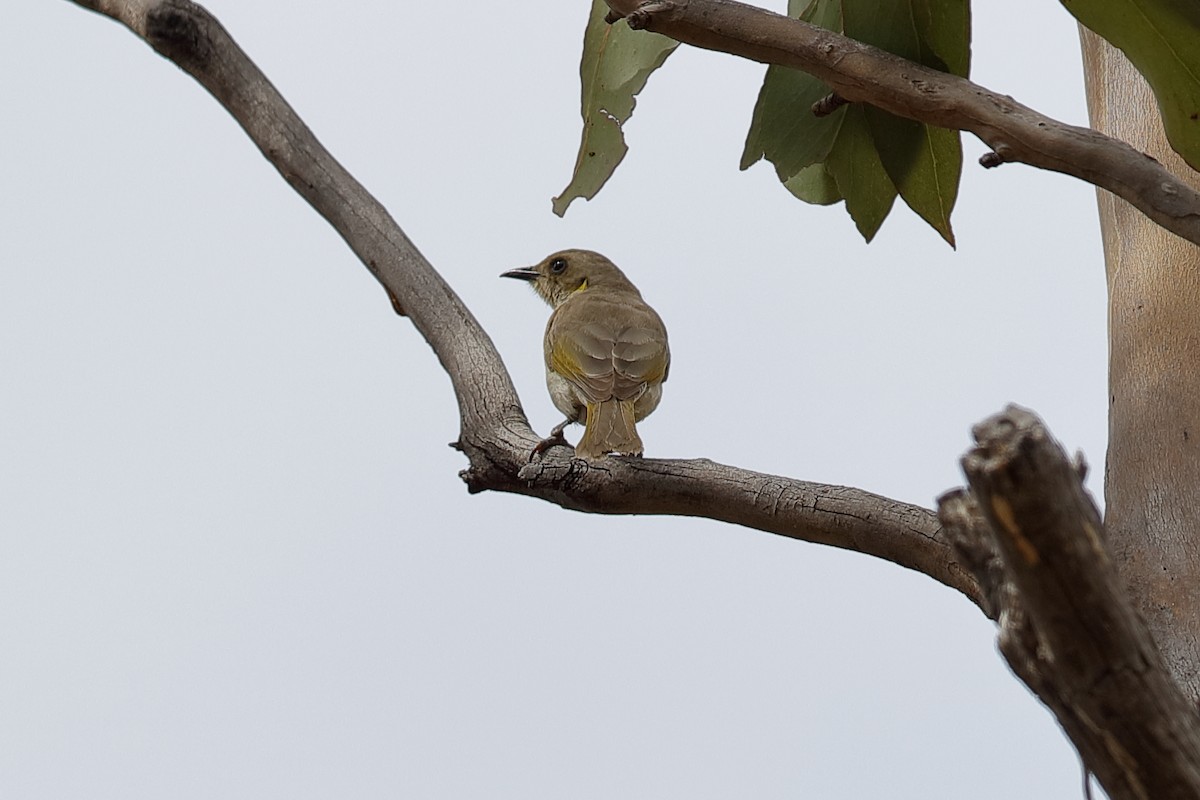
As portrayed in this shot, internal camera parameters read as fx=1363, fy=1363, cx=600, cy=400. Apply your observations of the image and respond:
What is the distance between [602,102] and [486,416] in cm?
96

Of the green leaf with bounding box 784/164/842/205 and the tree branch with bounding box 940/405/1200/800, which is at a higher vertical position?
the green leaf with bounding box 784/164/842/205

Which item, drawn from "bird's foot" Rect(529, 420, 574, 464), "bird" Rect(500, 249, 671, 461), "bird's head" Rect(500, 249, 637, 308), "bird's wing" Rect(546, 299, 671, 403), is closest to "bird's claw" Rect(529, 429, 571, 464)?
"bird's foot" Rect(529, 420, 574, 464)

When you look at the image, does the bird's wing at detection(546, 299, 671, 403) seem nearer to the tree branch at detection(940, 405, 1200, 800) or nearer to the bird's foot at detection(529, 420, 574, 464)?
the bird's foot at detection(529, 420, 574, 464)

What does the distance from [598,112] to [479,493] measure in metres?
1.05

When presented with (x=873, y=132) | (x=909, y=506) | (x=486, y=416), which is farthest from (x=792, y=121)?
(x=909, y=506)

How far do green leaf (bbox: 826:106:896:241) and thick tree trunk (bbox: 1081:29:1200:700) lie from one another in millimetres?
462

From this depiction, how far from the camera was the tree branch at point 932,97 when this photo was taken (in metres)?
1.99

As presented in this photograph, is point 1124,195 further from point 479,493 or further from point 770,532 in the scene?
point 479,493

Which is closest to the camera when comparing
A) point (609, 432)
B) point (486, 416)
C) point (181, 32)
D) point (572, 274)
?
point (486, 416)

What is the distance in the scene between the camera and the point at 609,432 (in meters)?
2.89

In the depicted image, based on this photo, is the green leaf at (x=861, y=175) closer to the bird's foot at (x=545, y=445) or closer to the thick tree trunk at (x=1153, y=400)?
the thick tree trunk at (x=1153, y=400)

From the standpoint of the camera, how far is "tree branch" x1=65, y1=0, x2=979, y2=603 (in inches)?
84.7

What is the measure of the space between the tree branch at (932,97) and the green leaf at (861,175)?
0.60 metres

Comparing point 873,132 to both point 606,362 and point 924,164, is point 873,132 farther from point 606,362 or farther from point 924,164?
point 606,362
